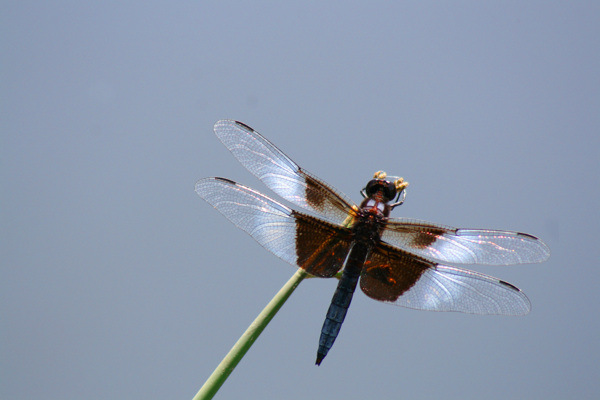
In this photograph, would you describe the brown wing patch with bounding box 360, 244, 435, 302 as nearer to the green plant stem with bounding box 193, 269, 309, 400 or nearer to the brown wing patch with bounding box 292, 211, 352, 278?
the brown wing patch with bounding box 292, 211, 352, 278

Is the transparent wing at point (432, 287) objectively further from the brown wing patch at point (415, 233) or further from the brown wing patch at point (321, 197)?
the brown wing patch at point (321, 197)

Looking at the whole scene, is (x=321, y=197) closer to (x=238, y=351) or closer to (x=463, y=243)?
(x=463, y=243)

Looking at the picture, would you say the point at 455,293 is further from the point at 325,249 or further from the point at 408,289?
the point at 325,249

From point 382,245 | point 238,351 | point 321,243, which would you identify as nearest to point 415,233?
point 382,245

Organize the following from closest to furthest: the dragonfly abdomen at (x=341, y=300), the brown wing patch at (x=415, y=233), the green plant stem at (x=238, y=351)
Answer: the green plant stem at (x=238, y=351), the dragonfly abdomen at (x=341, y=300), the brown wing patch at (x=415, y=233)

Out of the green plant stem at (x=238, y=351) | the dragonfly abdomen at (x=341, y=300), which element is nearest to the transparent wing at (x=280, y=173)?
the dragonfly abdomen at (x=341, y=300)

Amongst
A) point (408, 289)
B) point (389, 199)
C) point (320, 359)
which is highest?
point (389, 199)

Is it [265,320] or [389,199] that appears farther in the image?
[389,199]

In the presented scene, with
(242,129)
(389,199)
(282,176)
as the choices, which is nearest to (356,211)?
(389,199)
